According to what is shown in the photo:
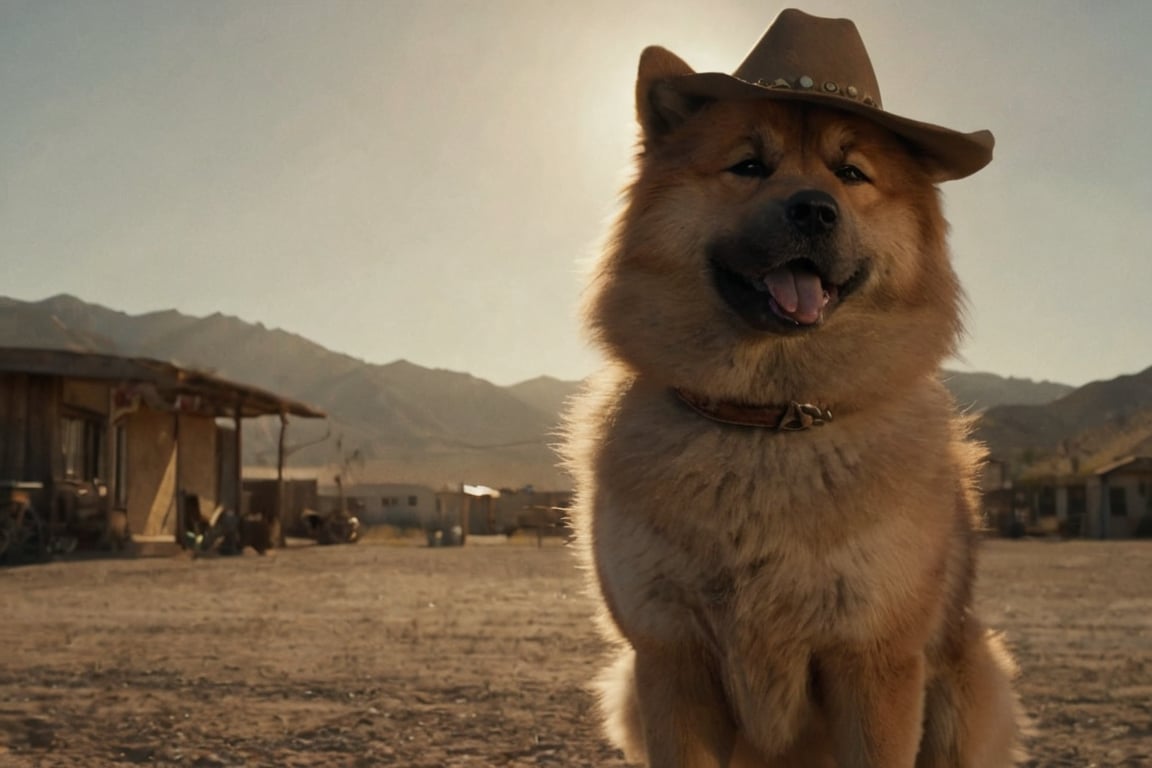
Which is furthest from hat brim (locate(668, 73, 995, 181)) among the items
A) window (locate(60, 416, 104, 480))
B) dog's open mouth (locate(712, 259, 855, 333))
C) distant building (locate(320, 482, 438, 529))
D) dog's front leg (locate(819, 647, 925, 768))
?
distant building (locate(320, 482, 438, 529))

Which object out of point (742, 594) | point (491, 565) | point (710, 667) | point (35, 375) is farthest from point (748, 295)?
point (35, 375)

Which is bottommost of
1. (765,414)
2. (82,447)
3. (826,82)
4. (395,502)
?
(395,502)

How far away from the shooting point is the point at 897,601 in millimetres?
2686

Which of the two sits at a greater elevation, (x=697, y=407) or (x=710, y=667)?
(x=697, y=407)

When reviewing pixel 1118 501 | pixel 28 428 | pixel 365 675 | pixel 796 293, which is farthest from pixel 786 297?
pixel 1118 501

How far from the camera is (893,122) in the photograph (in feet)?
9.31

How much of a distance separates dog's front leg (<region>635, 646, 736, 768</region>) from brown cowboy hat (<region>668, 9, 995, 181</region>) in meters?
1.49

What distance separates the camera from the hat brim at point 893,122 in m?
2.76

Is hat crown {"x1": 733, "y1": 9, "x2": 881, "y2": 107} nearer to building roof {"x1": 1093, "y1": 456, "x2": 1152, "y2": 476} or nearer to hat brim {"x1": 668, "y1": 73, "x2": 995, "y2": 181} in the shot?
hat brim {"x1": 668, "y1": 73, "x2": 995, "y2": 181}

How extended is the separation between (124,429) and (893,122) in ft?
65.6

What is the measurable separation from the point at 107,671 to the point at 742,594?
4.39 m

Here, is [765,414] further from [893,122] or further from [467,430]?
[467,430]

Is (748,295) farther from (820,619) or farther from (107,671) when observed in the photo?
(107,671)

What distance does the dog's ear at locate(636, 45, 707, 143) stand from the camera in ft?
9.85
